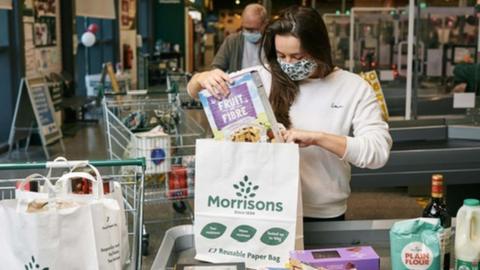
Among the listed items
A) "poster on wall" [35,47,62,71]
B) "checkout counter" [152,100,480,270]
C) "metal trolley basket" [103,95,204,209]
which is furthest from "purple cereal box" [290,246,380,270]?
"poster on wall" [35,47,62,71]

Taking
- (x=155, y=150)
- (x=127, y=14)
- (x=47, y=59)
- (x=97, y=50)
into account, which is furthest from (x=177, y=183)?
(x=127, y=14)

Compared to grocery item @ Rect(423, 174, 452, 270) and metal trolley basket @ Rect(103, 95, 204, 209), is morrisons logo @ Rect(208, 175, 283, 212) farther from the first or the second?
metal trolley basket @ Rect(103, 95, 204, 209)

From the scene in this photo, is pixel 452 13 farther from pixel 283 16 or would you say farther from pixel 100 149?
pixel 283 16

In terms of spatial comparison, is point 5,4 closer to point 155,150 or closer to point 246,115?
point 155,150

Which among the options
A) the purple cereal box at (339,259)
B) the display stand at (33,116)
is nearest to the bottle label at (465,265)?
the purple cereal box at (339,259)

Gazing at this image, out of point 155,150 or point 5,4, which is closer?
point 155,150

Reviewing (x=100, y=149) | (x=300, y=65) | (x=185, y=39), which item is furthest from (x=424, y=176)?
(x=185, y=39)

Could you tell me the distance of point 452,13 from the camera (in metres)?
7.68

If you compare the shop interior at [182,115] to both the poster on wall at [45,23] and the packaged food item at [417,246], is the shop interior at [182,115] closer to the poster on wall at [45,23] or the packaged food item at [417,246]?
the poster on wall at [45,23]

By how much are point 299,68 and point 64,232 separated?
88cm

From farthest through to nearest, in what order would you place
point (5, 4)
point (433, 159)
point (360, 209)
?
point (5, 4), point (360, 209), point (433, 159)

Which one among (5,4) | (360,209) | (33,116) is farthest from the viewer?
(33,116)

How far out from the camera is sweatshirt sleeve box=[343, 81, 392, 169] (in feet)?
6.16

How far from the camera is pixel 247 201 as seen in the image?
1.75 meters
